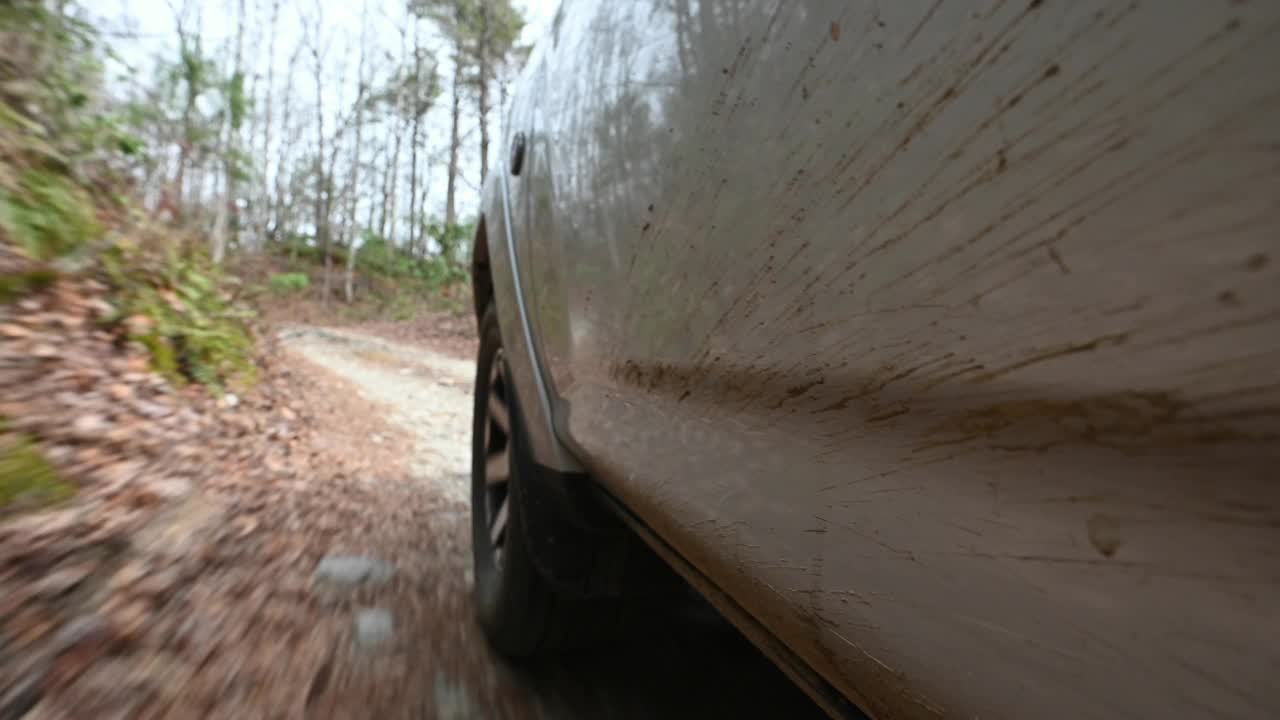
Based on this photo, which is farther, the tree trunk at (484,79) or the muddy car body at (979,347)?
the tree trunk at (484,79)

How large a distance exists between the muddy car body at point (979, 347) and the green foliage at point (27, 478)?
7.35 feet

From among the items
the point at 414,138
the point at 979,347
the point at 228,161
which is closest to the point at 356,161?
the point at 414,138

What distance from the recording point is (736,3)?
802mm

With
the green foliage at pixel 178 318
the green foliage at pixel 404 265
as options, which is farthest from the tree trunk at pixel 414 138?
the green foliage at pixel 178 318

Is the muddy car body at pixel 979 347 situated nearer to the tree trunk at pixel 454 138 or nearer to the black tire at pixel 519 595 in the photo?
the black tire at pixel 519 595

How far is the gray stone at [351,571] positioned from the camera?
8.03 feet

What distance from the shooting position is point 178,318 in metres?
4.46

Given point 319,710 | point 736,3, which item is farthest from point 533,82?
point 319,710

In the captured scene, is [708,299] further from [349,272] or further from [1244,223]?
[349,272]

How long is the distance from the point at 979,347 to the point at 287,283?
82.6 ft

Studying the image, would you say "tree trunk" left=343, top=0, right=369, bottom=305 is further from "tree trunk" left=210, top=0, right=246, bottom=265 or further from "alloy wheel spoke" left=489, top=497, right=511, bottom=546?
"alloy wheel spoke" left=489, top=497, right=511, bottom=546

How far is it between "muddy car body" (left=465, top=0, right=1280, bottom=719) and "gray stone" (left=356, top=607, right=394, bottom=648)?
1.46 meters

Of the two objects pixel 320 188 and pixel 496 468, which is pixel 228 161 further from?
pixel 320 188

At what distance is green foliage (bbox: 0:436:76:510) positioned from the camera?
6.98 feet
